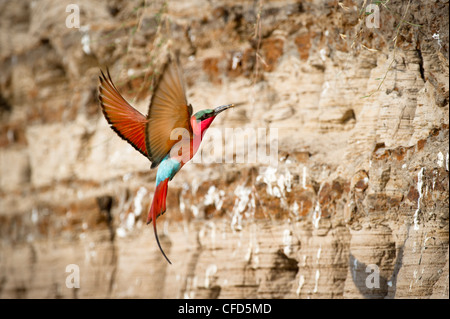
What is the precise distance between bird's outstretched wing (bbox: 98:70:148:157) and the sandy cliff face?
1.03 meters

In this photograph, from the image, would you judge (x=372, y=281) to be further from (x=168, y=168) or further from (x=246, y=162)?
(x=168, y=168)

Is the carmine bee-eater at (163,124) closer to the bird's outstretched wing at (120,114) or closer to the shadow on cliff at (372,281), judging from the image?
the bird's outstretched wing at (120,114)

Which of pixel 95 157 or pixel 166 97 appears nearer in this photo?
pixel 166 97

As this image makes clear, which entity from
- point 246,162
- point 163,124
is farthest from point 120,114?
point 246,162

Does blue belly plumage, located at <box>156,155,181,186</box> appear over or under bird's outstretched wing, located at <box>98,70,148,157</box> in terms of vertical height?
under

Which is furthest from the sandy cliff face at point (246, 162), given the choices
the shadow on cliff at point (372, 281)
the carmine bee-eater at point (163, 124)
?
the carmine bee-eater at point (163, 124)

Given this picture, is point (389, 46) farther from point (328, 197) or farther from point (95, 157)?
point (95, 157)

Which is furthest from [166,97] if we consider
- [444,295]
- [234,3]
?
[234,3]

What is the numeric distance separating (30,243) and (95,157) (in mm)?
789

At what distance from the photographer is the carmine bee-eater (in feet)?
5.77

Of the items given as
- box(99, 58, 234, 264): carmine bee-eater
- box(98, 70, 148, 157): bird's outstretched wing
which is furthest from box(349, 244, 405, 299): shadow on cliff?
box(98, 70, 148, 157): bird's outstretched wing

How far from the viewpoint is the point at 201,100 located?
127 inches

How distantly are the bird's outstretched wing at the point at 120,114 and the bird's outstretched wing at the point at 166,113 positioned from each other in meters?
0.11

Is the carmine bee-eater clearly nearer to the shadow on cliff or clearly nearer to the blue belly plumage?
the blue belly plumage
